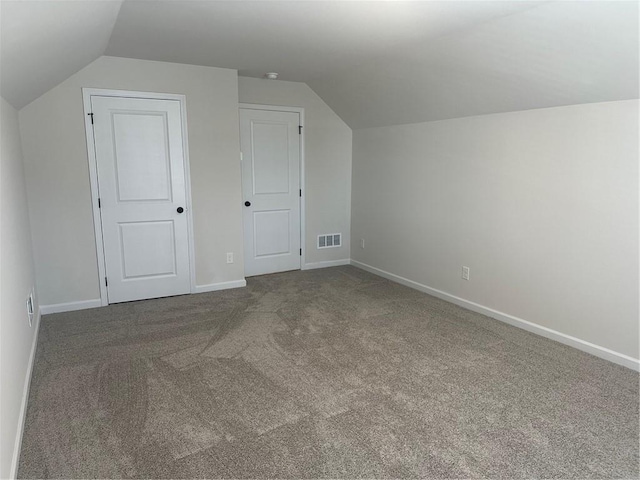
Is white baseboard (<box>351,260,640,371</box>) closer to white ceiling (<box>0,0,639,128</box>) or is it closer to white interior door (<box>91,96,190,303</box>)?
white ceiling (<box>0,0,639,128</box>)

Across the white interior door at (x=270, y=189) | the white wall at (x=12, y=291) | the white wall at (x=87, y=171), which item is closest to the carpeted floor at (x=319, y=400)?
the white wall at (x=12, y=291)

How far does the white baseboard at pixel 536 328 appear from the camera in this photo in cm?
285

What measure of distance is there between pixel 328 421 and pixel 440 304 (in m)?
2.23

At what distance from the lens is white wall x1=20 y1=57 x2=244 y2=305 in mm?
3646

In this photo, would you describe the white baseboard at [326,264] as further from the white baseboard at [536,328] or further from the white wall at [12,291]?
the white wall at [12,291]

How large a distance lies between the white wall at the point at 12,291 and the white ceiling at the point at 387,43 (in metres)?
0.39

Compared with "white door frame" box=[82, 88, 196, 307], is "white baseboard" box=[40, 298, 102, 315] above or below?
below

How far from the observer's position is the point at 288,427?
2195mm

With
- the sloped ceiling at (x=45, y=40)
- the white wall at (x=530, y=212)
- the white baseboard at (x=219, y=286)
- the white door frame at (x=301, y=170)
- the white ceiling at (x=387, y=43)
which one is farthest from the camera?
the white door frame at (x=301, y=170)

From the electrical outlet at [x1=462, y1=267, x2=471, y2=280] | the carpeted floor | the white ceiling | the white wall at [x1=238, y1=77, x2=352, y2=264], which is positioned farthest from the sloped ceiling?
the electrical outlet at [x1=462, y1=267, x2=471, y2=280]

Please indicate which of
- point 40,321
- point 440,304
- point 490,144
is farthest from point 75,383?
point 490,144

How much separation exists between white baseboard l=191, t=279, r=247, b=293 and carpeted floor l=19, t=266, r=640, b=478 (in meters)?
0.66

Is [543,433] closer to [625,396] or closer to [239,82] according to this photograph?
[625,396]

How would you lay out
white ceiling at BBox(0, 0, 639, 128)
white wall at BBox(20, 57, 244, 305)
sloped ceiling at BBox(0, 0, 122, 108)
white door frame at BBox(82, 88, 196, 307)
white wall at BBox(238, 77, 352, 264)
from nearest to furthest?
sloped ceiling at BBox(0, 0, 122, 108) < white ceiling at BBox(0, 0, 639, 128) < white wall at BBox(20, 57, 244, 305) < white door frame at BBox(82, 88, 196, 307) < white wall at BBox(238, 77, 352, 264)
